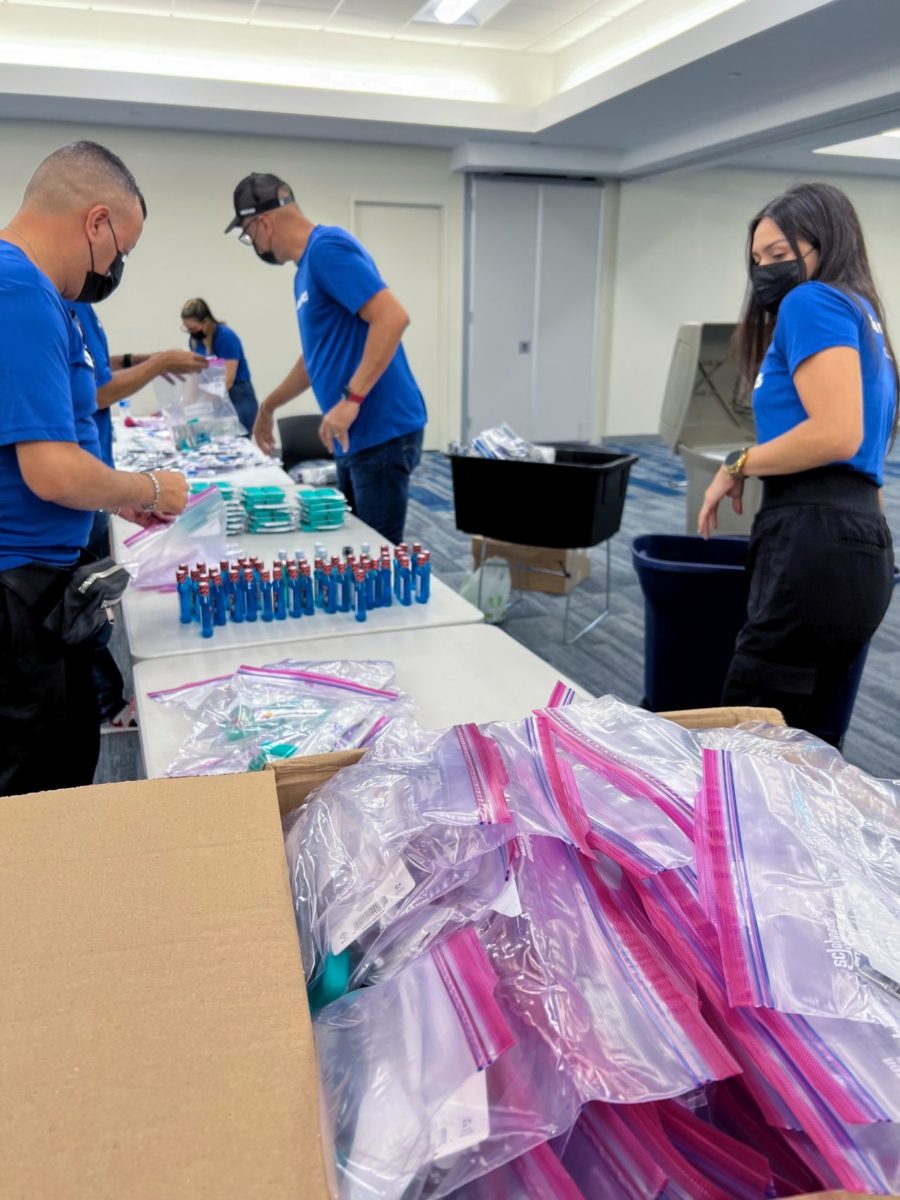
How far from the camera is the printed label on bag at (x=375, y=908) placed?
1.98ft

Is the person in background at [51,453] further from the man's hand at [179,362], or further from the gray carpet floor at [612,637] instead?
the man's hand at [179,362]

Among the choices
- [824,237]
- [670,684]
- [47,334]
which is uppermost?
[824,237]

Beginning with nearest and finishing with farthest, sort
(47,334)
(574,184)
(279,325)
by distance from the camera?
(47,334) < (279,325) < (574,184)

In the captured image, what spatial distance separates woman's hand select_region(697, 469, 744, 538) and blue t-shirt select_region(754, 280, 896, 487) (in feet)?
0.42

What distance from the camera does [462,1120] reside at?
469 mm

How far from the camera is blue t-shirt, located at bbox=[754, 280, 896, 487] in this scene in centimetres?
153

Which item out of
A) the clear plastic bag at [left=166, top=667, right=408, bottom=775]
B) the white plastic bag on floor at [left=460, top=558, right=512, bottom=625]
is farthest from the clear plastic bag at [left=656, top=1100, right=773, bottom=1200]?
the white plastic bag on floor at [left=460, top=558, right=512, bottom=625]

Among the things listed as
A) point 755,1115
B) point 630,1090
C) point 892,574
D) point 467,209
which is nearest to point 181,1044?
point 630,1090

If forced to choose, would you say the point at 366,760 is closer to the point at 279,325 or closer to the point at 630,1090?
the point at 630,1090

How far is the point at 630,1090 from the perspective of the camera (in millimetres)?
498

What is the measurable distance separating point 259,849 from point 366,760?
0.19m

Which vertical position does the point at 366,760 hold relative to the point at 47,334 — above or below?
below

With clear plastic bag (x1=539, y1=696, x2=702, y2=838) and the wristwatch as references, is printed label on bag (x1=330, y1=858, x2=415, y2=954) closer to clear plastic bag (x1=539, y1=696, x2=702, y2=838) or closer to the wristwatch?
clear plastic bag (x1=539, y1=696, x2=702, y2=838)

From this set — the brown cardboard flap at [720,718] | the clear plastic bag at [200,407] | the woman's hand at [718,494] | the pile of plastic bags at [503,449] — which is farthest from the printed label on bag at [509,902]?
the clear plastic bag at [200,407]
